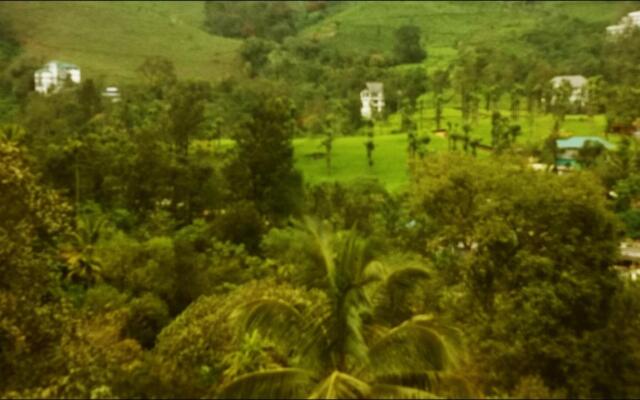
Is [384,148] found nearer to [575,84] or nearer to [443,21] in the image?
[575,84]

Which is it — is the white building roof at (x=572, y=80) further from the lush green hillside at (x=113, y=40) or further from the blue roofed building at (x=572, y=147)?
the lush green hillside at (x=113, y=40)

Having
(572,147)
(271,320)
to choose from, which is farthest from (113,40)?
(271,320)

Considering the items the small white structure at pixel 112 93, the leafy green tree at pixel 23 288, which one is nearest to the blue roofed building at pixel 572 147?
the leafy green tree at pixel 23 288

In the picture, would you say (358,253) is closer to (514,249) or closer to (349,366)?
(349,366)

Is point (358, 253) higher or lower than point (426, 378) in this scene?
higher

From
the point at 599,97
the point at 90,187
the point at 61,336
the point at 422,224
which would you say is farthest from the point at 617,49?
the point at 61,336
